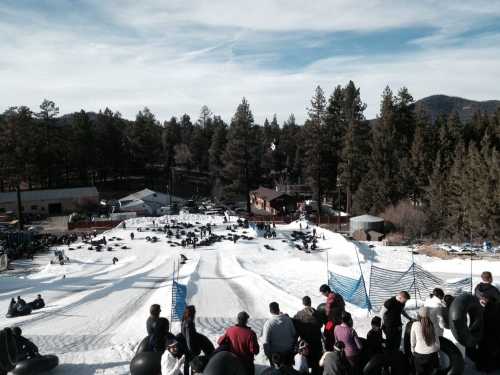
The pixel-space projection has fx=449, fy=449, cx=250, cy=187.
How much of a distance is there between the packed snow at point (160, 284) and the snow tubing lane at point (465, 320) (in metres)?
0.71

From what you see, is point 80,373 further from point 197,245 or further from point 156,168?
point 156,168

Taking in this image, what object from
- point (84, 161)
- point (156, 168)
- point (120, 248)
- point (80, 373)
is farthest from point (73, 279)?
point (156, 168)

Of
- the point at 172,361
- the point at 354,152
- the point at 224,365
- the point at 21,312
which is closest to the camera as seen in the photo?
the point at 224,365

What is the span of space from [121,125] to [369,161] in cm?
6043

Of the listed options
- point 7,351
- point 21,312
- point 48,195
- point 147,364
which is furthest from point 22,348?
point 48,195

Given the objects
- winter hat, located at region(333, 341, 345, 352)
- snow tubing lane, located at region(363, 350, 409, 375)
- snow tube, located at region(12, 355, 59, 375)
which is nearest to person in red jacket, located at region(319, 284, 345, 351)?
snow tubing lane, located at region(363, 350, 409, 375)

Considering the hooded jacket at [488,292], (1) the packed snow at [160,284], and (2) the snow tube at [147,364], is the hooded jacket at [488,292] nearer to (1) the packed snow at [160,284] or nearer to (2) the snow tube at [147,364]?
(1) the packed snow at [160,284]

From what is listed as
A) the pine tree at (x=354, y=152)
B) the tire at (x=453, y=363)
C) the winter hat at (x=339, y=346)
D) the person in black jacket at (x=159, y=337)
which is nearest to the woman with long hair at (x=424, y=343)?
the tire at (x=453, y=363)

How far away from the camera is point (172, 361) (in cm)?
621

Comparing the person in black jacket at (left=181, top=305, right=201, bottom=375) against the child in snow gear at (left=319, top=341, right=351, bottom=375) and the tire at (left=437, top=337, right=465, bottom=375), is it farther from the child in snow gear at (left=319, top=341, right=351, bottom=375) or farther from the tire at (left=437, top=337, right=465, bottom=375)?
the tire at (left=437, top=337, right=465, bottom=375)

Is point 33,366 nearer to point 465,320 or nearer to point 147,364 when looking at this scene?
point 147,364

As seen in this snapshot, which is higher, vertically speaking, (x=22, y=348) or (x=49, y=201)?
(x=22, y=348)

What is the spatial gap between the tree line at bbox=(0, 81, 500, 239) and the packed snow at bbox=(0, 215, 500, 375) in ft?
30.8

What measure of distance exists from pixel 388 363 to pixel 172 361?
311 cm
